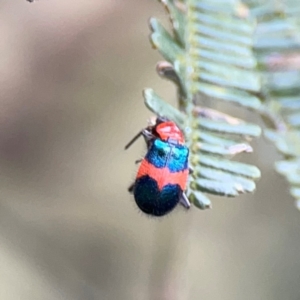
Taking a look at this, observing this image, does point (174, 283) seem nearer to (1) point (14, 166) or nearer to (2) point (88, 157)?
(2) point (88, 157)

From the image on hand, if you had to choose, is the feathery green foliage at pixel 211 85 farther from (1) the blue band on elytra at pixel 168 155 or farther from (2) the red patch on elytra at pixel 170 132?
(2) the red patch on elytra at pixel 170 132

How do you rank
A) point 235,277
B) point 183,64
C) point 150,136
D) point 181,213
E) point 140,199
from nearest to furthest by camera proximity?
1. point 183,64
2. point 140,199
3. point 150,136
4. point 181,213
5. point 235,277

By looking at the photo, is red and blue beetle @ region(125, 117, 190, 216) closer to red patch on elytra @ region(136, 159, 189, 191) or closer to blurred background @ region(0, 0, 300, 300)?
red patch on elytra @ region(136, 159, 189, 191)

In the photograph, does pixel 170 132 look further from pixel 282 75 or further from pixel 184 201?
pixel 282 75

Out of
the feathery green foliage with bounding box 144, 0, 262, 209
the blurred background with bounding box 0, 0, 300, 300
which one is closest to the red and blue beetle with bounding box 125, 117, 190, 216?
the feathery green foliage with bounding box 144, 0, 262, 209

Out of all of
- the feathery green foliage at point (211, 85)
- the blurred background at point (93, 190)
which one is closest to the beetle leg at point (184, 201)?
the feathery green foliage at point (211, 85)

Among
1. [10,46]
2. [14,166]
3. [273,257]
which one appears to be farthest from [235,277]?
[10,46]
